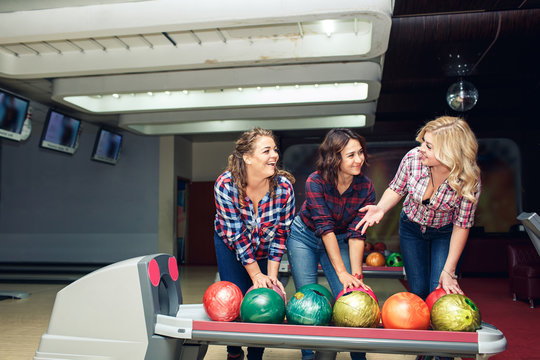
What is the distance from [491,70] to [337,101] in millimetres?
2011

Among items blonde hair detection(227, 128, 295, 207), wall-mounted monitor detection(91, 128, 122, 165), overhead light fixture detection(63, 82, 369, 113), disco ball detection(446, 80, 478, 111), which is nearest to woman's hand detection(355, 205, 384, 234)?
blonde hair detection(227, 128, 295, 207)

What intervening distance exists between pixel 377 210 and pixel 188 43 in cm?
375

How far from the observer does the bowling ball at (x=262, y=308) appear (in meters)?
1.79

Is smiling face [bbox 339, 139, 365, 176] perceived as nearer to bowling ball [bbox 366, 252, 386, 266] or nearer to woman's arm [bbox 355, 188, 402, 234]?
woman's arm [bbox 355, 188, 402, 234]

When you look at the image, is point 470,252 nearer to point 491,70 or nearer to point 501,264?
point 501,264

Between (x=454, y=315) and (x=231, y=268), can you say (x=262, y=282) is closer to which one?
(x=231, y=268)

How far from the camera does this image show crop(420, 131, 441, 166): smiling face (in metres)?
2.00

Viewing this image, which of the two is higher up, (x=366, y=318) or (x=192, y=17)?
(x=192, y=17)

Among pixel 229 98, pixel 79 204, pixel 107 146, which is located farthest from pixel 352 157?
pixel 79 204

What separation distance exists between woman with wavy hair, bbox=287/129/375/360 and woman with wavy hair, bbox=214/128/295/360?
0.43 feet

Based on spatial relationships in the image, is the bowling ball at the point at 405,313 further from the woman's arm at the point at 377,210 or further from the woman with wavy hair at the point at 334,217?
the woman's arm at the point at 377,210

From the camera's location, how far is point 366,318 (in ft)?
5.70

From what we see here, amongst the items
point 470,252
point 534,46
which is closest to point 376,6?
point 534,46

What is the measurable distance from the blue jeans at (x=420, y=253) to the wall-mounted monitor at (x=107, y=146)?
7.42 metres
